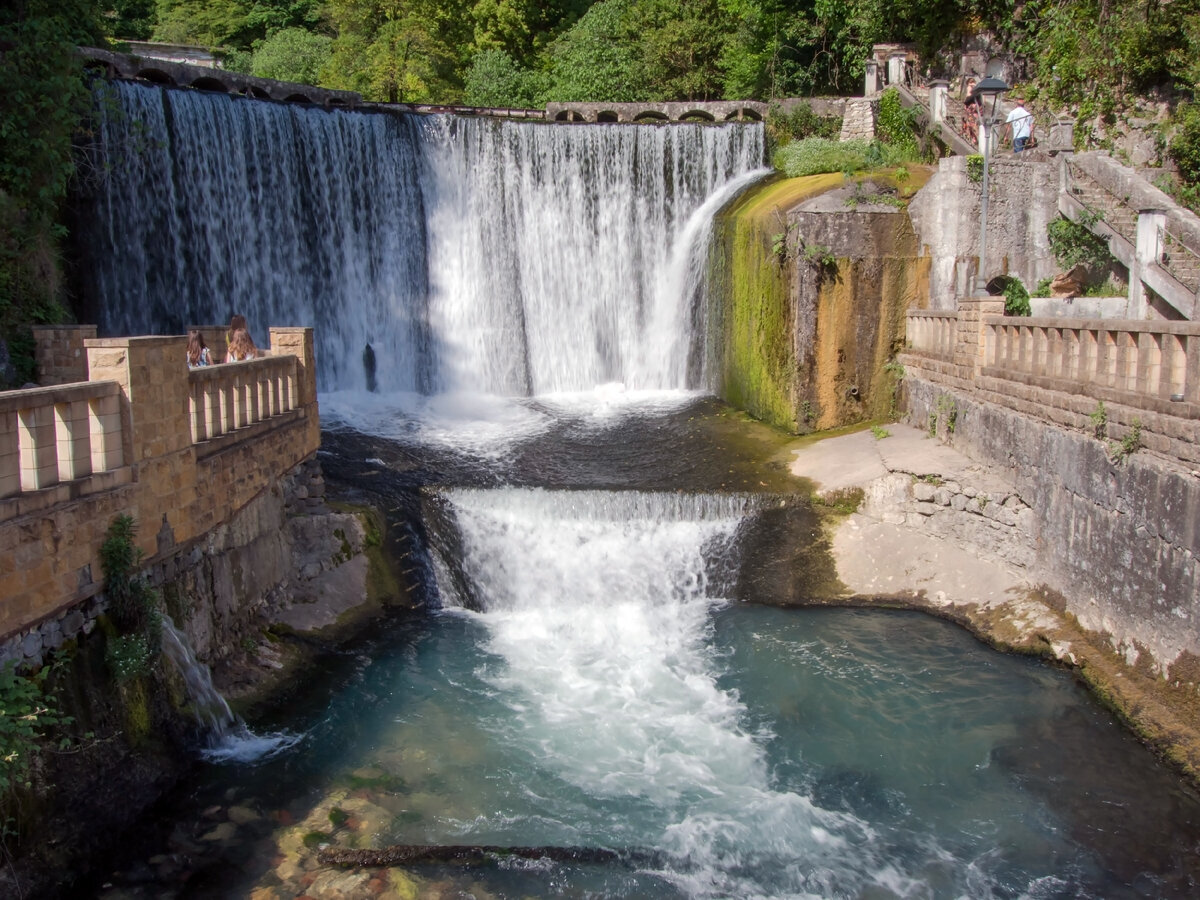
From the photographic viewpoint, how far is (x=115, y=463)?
744 cm

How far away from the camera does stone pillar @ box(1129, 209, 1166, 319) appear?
A: 1488cm

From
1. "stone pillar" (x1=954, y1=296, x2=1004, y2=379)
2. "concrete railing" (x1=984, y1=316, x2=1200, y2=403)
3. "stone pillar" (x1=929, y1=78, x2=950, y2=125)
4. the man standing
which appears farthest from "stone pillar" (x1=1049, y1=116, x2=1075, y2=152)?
"concrete railing" (x1=984, y1=316, x2=1200, y2=403)

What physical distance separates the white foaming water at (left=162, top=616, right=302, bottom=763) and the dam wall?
8.35 m

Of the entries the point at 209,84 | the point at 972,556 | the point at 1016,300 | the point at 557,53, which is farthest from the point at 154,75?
the point at 972,556

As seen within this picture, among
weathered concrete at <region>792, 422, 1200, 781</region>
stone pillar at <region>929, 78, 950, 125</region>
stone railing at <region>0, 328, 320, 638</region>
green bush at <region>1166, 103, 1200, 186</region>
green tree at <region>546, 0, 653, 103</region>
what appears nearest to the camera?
stone railing at <region>0, 328, 320, 638</region>

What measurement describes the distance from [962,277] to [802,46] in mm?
17583

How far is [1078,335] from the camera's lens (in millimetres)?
11328

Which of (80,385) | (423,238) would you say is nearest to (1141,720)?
(80,385)

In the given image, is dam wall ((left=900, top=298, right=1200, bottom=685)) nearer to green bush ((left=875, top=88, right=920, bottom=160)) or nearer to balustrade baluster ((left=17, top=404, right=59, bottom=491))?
green bush ((left=875, top=88, right=920, bottom=160))

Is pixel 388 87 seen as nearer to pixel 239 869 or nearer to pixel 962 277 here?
pixel 962 277

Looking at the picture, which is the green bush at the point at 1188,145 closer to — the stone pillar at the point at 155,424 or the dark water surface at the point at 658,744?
the dark water surface at the point at 658,744

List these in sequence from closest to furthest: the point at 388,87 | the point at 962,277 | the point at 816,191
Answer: the point at 962,277
the point at 816,191
the point at 388,87

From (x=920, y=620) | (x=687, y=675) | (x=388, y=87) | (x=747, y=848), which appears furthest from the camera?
(x=388, y=87)

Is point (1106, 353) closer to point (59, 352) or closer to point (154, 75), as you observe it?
point (59, 352)
